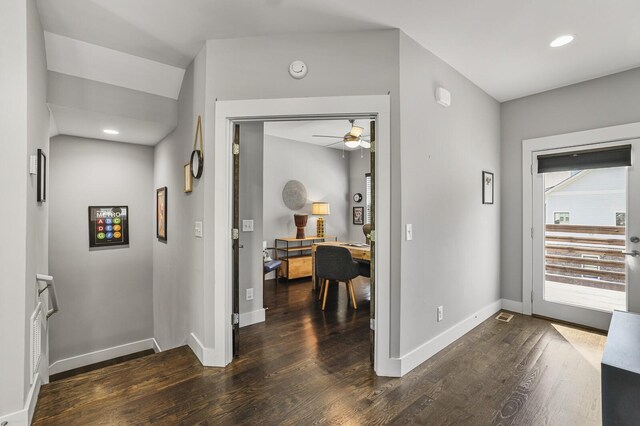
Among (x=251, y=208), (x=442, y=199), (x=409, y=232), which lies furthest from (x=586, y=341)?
(x=251, y=208)

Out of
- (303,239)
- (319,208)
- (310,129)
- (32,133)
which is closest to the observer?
(32,133)

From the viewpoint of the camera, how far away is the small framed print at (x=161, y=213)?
3.55m

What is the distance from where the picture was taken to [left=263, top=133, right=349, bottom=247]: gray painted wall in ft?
18.4

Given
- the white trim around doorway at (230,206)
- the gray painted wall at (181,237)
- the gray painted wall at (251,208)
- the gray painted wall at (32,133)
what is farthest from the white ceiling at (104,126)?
the white trim around doorway at (230,206)

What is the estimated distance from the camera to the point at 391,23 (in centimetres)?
217

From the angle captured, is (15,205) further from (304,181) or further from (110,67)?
(304,181)

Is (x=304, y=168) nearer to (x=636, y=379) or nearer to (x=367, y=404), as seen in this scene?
(x=367, y=404)

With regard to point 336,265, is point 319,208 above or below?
above

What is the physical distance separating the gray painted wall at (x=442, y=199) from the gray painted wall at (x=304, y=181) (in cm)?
351

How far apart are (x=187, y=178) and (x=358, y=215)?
179 inches

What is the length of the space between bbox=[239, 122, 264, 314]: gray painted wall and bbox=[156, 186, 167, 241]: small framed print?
109cm

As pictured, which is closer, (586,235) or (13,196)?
(13,196)

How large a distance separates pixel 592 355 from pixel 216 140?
3.70m

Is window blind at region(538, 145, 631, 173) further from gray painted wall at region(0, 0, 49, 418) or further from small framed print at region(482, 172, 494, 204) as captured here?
gray painted wall at region(0, 0, 49, 418)
